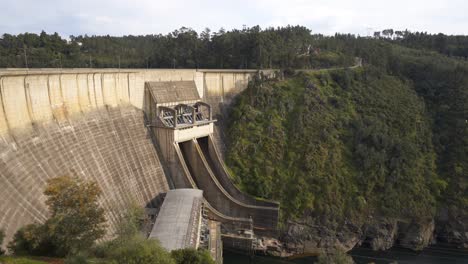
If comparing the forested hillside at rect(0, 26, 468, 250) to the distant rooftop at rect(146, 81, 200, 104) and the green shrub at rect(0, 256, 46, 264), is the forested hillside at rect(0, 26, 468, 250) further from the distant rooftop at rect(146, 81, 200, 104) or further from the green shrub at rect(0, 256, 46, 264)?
the green shrub at rect(0, 256, 46, 264)

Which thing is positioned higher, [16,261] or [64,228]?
[64,228]

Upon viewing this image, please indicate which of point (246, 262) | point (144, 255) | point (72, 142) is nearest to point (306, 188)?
point (246, 262)

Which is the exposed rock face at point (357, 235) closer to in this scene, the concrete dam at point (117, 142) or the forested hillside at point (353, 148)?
the forested hillside at point (353, 148)

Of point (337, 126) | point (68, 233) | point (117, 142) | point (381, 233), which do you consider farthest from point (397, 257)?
point (68, 233)

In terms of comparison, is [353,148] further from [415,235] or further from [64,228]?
[64,228]

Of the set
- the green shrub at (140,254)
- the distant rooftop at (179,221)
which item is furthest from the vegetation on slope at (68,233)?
the distant rooftop at (179,221)

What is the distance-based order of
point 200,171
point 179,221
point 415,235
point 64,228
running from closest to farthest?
point 64,228, point 179,221, point 200,171, point 415,235

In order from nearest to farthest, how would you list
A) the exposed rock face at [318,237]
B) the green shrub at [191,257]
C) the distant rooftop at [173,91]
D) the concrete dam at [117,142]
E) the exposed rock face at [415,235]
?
the green shrub at [191,257] → the concrete dam at [117,142] → the exposed rock face at [318,237] → the distant rooftop at [173,91] → the exposed rock face at [415,235]

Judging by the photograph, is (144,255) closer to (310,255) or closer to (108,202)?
(108,202)
